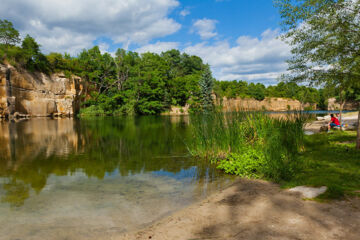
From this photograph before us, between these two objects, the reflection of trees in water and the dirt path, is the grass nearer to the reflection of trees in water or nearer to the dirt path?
the dirt path

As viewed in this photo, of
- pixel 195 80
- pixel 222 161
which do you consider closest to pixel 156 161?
pixel 222 161

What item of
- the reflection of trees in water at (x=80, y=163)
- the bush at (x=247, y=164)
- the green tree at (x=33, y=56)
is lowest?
the reflection of trees in water at (x=80, y=163)

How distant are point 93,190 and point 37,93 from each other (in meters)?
40.2

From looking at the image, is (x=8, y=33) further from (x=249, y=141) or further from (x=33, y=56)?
(x=249, y=141)

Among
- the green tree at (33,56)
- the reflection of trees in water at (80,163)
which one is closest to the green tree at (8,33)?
the green tree at (33,56)

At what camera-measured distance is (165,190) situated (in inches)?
221

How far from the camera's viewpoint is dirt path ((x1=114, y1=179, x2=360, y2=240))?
3.00 m

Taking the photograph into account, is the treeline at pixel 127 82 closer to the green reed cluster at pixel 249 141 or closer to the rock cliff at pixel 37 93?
the rock cliff at pixel 37 93

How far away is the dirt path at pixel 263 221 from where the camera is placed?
300 centimetres

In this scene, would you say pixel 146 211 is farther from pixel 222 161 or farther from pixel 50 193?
pixel 222 161

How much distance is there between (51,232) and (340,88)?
9339 millimetres

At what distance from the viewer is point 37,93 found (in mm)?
39125

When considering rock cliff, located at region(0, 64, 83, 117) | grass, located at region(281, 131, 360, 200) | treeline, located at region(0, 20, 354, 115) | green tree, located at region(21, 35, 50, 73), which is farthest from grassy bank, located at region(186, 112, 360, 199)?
green tree, located at region(21, 35, 50, 73)

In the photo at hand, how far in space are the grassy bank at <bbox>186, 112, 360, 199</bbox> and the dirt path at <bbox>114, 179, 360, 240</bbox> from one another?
0.65m
